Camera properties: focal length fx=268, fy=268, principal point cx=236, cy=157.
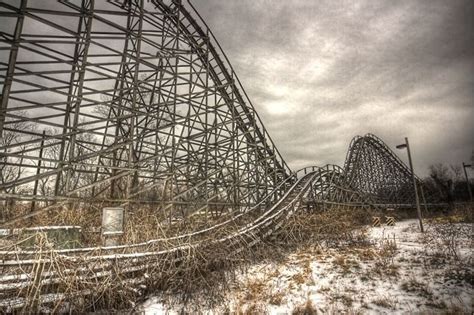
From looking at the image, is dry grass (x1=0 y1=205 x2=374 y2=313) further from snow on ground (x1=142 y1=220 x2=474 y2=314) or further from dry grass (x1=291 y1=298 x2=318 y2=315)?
dry grass (x1=291 y1=298 x2=318 y2=315)

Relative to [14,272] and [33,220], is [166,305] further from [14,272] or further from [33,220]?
[33,220]

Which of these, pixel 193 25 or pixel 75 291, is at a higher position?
pixel 193 25

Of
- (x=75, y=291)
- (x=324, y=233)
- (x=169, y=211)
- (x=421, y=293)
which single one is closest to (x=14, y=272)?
(x=75, y=291)

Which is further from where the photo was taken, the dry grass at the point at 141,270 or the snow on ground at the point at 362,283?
the snow on ground at the point at 362,283

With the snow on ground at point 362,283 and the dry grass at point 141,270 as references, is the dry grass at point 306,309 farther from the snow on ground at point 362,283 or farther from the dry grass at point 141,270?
the dry grass at point 141,270

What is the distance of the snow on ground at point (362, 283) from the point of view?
473 centimetres

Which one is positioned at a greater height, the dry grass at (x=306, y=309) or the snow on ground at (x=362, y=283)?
the snow on ground at (x=362, y=283)

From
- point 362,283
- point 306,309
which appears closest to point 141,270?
point 306,309

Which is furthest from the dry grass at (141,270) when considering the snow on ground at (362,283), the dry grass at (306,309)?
the dry grass at (306,309)

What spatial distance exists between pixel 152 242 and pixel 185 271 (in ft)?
2.93

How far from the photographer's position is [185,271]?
5.29 m

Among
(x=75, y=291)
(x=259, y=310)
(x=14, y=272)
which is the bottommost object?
(x=259, y=310)

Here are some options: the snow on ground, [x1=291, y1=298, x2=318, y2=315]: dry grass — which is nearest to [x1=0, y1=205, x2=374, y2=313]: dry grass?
the snow on ground

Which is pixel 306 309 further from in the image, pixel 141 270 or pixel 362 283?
pixel 141 270
